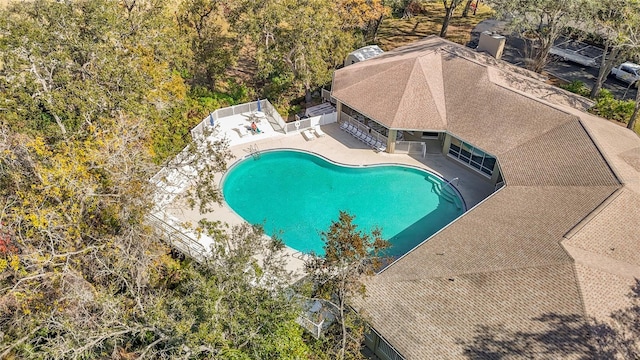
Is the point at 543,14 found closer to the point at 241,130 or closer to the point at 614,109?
the point at 614,109

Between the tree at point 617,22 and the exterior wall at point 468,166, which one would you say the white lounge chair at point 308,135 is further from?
the tree at point 617,22

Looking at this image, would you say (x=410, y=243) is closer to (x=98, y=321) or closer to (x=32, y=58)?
(x=98, y=321)

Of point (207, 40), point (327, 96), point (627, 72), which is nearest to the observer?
point (207, 40)

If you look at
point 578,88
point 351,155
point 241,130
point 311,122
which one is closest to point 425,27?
point 578,88

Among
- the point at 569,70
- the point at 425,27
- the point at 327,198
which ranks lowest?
the point at 327,198

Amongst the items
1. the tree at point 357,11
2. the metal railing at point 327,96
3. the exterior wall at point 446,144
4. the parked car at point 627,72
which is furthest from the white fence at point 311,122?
the parked car at point 627,72

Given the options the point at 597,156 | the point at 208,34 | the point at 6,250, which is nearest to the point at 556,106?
the point at 597,156

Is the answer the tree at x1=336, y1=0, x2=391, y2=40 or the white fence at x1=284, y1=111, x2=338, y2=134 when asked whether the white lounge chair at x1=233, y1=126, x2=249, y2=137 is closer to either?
the white fence at x1=284, y1=111, x2=338, y2=134
